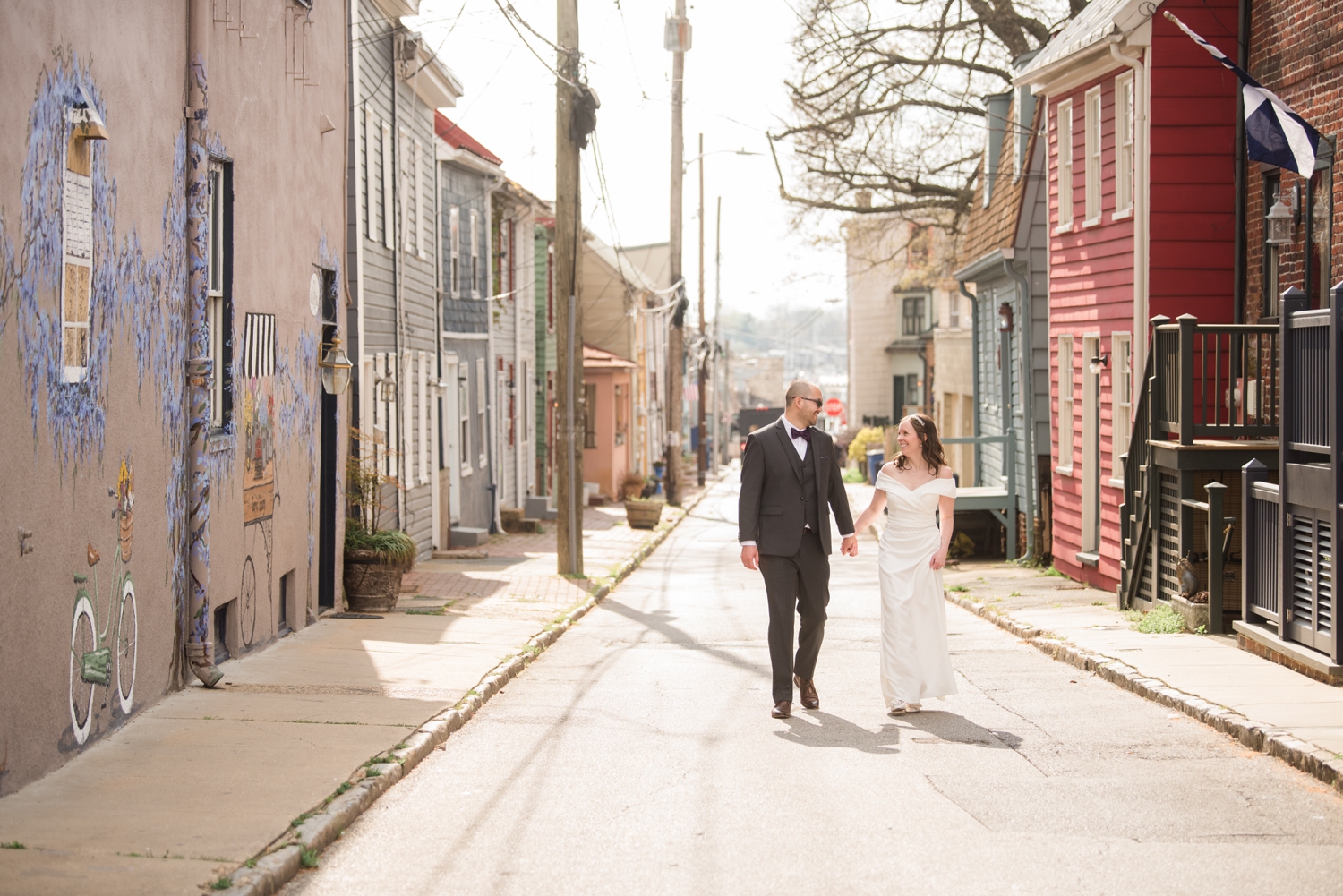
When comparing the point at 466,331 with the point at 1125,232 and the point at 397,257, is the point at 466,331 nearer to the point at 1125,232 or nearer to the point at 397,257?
the point at 397,257

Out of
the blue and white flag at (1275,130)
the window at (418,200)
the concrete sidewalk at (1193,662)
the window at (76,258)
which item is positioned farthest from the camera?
the window at (418,200)

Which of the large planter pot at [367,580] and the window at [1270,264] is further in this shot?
the window at [1270,264]

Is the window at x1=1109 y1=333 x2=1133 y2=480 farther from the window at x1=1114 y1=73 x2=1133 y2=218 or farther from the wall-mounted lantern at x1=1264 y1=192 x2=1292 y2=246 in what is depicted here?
the wall-mounted lantern at x1=1264 y1=192 x2=1292 y2=246

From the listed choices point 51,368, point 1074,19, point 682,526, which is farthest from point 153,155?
point 682,526

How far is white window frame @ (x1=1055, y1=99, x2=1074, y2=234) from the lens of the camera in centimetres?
1916

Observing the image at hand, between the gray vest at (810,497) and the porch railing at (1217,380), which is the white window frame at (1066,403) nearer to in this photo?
the porch railing at (1217,380)

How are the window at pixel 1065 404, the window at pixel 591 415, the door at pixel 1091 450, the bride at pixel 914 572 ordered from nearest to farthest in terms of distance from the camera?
the bride at pixel 914 572, the door at pixel 1091 450, the window at pixel 1065 404, the window at pixel 591 415

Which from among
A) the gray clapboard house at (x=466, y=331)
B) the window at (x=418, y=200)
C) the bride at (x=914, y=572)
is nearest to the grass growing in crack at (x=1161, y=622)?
the bride at (x=914, y=572)

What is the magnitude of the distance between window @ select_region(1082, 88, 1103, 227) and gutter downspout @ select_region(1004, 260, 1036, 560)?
13.2ft

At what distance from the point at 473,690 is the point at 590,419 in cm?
3066

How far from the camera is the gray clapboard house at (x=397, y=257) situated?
1747 cm

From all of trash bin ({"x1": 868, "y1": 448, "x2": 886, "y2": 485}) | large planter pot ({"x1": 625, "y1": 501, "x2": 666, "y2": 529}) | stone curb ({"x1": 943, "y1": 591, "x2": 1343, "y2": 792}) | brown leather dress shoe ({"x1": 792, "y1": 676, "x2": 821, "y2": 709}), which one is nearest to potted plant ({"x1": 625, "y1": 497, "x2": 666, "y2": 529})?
large planter pot ({"x1": 625, "y1": 501, "x2": 666, "y2": 529})

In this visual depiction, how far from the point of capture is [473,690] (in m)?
10.1

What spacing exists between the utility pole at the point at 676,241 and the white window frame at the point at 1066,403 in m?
16.4
